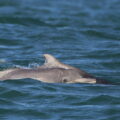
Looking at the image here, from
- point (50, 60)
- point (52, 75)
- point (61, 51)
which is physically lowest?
point (52, 75)

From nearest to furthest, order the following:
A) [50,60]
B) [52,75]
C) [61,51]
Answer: [52,75], [50,60], [61,51]

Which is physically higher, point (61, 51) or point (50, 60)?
point (61, 51)

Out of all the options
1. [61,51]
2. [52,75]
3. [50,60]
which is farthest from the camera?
[61,51]

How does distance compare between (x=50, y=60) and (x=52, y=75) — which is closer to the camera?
(x=52, y=75)

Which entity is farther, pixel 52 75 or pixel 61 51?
pixel 61 51

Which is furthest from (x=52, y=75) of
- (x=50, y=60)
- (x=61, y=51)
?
(x=61, y=51)

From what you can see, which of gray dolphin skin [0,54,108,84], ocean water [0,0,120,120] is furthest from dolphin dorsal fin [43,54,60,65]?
ocean water [0,0,120,120]

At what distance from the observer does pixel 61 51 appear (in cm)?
→ 2267

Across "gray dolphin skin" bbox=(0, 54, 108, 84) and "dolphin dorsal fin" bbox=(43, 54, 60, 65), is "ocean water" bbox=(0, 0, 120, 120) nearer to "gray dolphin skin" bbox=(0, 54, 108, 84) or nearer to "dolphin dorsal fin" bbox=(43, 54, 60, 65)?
"gray dolphin skin" bbox=(0, 54, 108, 84)

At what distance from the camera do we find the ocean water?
14.6 metres

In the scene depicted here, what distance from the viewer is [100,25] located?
28781 millimetres

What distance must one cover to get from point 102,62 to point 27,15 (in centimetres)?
1023

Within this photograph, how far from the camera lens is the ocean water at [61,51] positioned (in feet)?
48.1

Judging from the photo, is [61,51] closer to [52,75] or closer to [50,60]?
[50,60]
